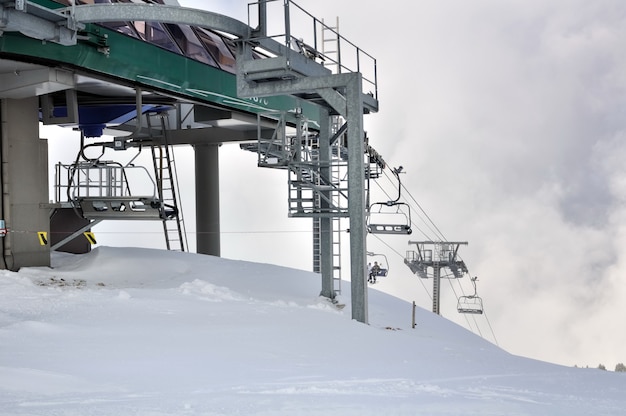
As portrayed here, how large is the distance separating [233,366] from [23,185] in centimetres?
984

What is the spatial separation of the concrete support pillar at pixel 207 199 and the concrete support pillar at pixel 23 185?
9.60 m

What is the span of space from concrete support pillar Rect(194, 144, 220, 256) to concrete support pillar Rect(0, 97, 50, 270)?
9602 millimetres

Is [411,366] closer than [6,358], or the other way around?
[6,358]

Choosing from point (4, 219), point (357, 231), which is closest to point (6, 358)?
point (357, 231)

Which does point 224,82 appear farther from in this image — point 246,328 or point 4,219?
point 246,328

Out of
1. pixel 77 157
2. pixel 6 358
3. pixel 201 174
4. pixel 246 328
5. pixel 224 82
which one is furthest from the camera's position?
pixel 201 174

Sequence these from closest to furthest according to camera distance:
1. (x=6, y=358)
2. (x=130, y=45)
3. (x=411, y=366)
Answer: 1. (x=6, y=358)
2. (x=411, y=366)
3. (x=130, y=45)

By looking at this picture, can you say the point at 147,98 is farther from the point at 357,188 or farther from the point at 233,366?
the point at 233,366

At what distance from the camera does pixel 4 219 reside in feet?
44.3

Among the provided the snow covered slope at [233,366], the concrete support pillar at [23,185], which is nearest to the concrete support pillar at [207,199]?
the concrete support pillar at [23,185]

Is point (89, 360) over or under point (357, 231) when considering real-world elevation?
under

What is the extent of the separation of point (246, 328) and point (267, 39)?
504 centimetres

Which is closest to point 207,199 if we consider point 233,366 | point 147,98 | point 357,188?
point 147,98

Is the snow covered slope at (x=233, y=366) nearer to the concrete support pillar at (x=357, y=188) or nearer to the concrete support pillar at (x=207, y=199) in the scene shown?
the concrete support pillar at (x=357, y=188)
